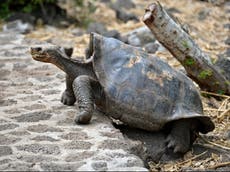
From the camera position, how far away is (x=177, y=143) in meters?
5.34

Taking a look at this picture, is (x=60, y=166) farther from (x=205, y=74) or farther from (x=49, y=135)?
(x=205, y=74)

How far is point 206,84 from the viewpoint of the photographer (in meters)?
6.80

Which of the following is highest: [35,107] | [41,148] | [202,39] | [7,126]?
[41,148]

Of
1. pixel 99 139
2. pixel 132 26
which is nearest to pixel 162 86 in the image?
pixel 99 139

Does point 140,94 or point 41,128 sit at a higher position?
point 140,94

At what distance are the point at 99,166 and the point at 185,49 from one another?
2.27 meters

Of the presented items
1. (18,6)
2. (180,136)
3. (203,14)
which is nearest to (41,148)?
(180,136)

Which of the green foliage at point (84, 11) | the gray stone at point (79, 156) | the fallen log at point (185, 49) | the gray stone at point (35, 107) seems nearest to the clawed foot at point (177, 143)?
the gray stone at point (79, 156)

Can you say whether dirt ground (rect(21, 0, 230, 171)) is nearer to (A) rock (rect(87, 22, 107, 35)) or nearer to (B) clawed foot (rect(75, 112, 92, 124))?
(A) rock (rect(87, 22, 107, 35))

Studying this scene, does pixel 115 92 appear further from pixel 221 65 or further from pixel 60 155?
pixel 221 65

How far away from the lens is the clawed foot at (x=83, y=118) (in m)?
5.43

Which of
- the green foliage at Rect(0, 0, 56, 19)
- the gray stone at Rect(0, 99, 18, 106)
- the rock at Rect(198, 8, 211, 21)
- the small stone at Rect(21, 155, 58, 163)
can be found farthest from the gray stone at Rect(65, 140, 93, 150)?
the rock at Rect(198, 8, 211, 21)

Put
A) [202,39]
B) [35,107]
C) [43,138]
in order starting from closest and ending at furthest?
[43,138]
[35,107]
[202,39]

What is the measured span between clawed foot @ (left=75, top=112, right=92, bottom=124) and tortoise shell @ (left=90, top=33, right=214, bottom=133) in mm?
184
